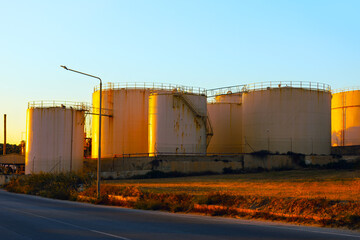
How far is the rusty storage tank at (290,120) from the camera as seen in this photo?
49.5m

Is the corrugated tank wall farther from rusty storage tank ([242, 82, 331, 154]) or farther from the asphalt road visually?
the asphalt road

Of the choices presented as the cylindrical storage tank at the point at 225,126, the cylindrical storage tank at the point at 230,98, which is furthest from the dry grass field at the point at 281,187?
the cylindrical storage tank at the point at 230,98

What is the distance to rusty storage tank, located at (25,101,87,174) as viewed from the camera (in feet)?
158

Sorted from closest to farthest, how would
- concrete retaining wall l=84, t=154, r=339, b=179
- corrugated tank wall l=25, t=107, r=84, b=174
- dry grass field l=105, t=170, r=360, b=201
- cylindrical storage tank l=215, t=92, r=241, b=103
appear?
dry grass field l=105, t=170, r=360, b=201 < concrete retaining wall l=84, t=154, r=339, b=179 < corrugated tank wall l=25, t=107, r=84, b=174 < cylindrical storage tank l=215, t=92, r=241, b=103

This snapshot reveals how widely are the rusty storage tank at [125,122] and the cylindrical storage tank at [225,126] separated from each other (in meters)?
9.84

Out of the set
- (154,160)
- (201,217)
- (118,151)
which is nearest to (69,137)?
(118,151)

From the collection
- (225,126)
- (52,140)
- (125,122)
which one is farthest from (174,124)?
(225,126)

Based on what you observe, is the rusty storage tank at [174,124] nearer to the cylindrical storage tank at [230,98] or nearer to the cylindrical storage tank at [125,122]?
the cylindrical storage tank at [125,122]

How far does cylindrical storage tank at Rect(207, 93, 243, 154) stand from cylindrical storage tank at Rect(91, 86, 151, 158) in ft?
35.3

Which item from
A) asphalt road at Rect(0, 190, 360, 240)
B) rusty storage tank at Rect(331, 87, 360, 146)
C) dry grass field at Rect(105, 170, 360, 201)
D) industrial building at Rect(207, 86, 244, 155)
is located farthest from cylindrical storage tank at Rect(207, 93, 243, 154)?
asphalt road at Rect(0, 190, 360, 240)

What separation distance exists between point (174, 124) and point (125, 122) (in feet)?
24.1

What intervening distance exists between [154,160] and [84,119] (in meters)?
10.4

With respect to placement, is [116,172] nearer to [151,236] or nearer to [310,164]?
[310,164]

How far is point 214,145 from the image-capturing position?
198 ft
